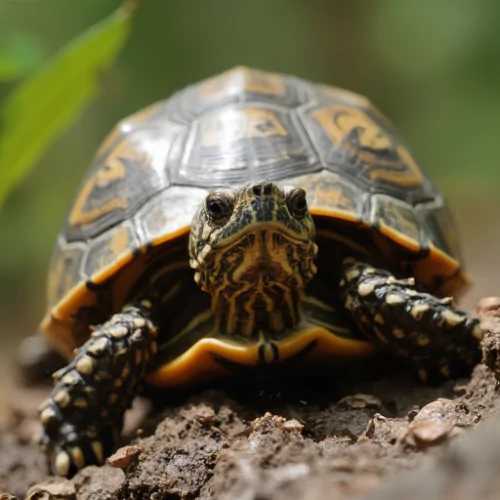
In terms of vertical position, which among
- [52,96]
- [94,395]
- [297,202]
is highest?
[52,96]

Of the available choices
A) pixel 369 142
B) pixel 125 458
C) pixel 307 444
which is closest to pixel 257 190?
pixel 307 444

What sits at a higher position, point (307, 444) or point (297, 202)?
point (297, 202)

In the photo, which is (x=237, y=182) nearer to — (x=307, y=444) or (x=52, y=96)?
(x=307, y=444)

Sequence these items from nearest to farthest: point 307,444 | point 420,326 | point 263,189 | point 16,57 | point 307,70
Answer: point 307,444, point 263,189, point 420,326, point 16,57, point 307,70

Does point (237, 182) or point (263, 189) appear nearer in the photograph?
point (263, 189)

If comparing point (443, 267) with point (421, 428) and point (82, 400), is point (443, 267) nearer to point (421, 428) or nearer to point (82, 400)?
point (421, 428)

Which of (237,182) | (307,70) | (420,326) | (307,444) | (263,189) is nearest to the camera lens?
(307,444)
